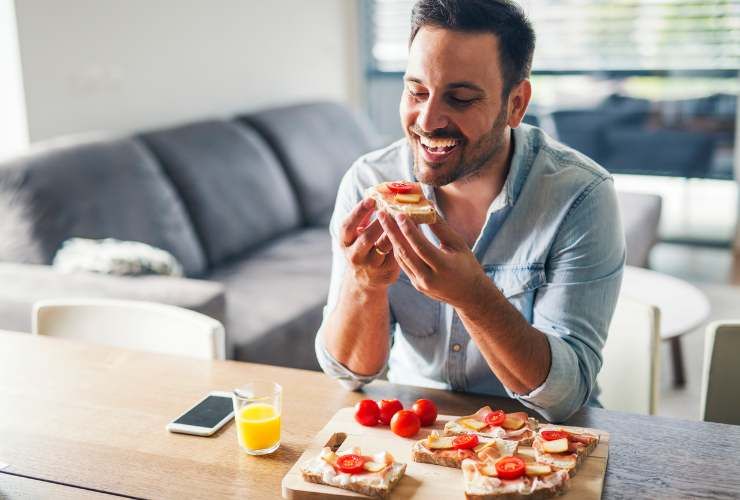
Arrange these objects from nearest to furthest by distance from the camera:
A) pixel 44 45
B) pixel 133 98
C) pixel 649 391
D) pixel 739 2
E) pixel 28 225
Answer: pixel 649 391 < pixel 28 225 < pixel 44 45 < pixel 133 98 < pixel 739 2

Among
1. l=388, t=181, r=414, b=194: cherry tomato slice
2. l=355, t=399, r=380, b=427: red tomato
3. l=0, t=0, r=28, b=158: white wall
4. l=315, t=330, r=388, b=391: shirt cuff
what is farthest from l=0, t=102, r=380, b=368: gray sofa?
l=355, t=399, r=380, b=427: red tomato

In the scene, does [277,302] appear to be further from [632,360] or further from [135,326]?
[632,360]

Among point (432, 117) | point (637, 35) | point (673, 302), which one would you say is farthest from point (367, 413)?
point (637, 35)

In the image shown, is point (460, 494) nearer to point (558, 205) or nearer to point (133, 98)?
point (558, 205)

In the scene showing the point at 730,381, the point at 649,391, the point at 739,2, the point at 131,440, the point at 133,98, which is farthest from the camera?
the point at 739,2

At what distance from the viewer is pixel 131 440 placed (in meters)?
1.28

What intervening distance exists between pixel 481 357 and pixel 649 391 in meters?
0.36

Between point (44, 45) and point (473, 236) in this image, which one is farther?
point (44, 45)

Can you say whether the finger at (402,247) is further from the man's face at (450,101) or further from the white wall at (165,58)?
the white wall at (165,58)

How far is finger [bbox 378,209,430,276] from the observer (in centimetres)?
127

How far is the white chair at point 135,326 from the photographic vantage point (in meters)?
1.61

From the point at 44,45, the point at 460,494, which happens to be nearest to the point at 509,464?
the point at 460,494

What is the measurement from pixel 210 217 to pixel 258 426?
83.2 inches

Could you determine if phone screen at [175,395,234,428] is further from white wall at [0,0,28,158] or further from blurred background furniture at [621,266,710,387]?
white wall at [0,0,28,158]
